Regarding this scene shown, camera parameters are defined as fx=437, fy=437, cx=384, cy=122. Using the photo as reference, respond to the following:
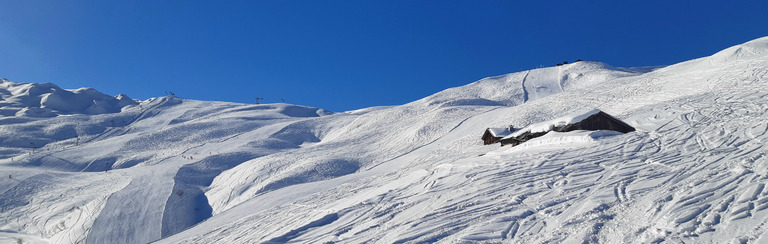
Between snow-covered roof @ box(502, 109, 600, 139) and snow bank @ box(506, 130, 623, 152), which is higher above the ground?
snow-covered roof @ box(502, 109, 600, 139)

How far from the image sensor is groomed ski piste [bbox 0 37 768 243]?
9664 millimetres

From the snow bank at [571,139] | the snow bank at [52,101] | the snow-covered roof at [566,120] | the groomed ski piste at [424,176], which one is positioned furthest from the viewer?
the snow bank at [52,101]

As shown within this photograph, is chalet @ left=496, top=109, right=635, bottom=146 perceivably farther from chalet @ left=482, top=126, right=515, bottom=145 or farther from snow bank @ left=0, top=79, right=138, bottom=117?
snow bank @ left=0, top=79, right=138, bottom=117

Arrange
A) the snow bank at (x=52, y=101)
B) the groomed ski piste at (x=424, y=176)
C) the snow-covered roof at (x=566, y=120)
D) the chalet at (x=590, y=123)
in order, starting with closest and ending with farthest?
the groomed ski piste at (x=424, y=176), the chalet at (x=590, y=123), the snow-covered roof at (x=566, y=120), the snow bank at (x=52, y=101)

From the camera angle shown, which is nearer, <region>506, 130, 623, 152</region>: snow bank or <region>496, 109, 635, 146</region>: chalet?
<region>506, 130, 623, 152</region>: snow bank

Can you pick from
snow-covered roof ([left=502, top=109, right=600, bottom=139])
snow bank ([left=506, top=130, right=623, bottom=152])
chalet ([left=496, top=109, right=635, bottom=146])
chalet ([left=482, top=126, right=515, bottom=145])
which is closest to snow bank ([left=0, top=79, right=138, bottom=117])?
chalet ([left=482, top=126, right=515, bottom=145])

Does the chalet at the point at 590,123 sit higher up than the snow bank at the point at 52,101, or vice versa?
the snow bank at the point at 52,101

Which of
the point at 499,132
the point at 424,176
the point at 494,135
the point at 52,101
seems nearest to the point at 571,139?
the point at 424,176

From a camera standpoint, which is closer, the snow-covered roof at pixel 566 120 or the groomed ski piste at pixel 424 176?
the groomed ski piste at pixel 424 176

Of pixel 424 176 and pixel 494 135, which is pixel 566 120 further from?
pixel 424 176

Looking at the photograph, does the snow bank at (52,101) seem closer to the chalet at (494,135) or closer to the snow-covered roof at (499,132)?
the chalet at (494,135)

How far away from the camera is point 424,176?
54.6 feet

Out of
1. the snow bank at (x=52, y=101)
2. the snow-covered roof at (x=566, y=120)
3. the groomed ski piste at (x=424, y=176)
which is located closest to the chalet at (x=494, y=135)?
the groomed ski piste at (x=424, y=176)

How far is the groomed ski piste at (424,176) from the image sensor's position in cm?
966
